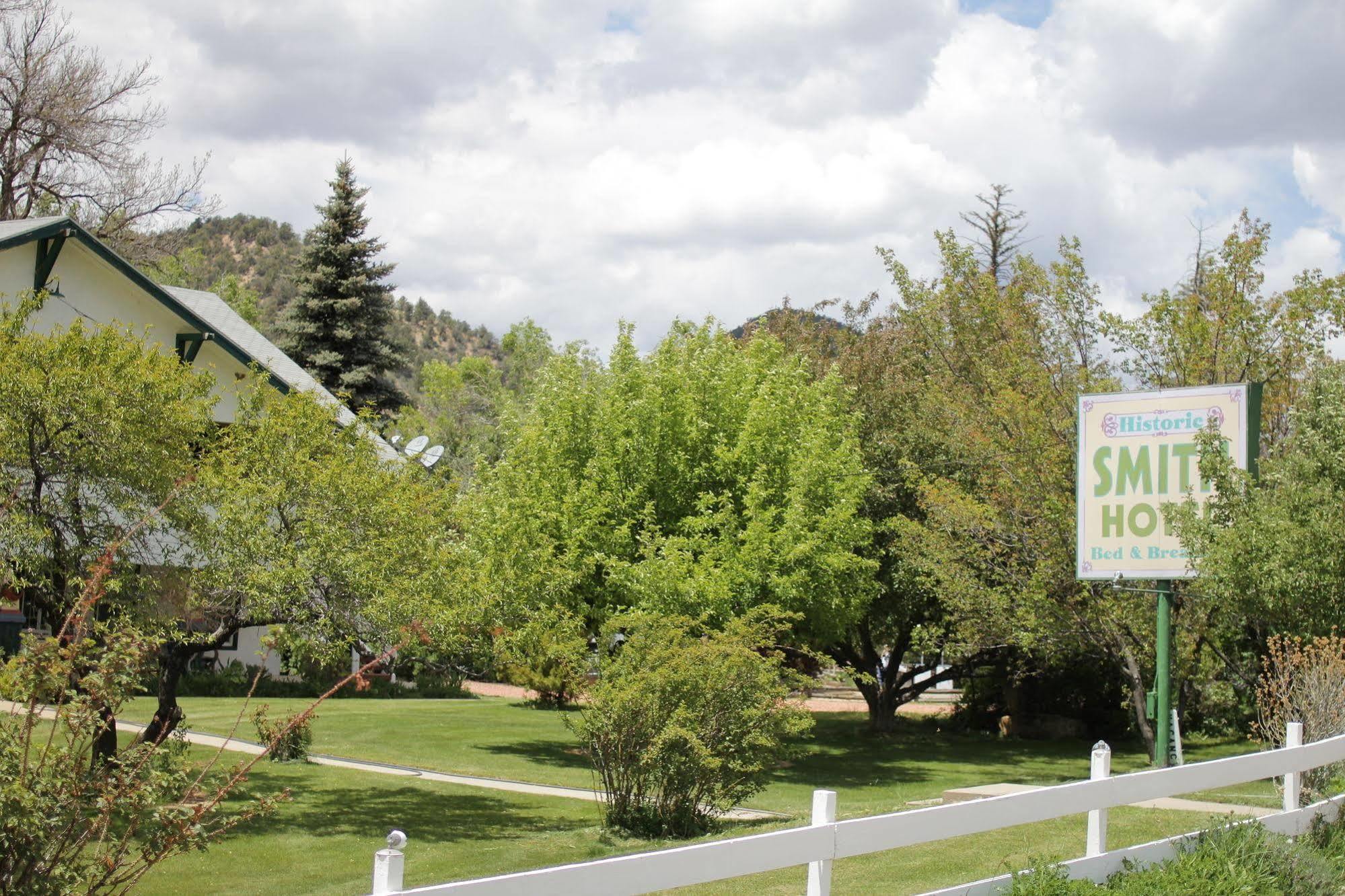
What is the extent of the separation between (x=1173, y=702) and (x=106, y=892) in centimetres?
1793

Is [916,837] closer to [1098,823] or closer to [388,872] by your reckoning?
[1098,823]

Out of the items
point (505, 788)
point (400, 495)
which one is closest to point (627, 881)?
point (400, 495)

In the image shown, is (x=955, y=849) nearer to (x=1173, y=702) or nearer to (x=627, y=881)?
(x=627, y=881)

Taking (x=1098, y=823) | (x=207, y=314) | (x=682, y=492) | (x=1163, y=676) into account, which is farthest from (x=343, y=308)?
(x=1098, y=823)

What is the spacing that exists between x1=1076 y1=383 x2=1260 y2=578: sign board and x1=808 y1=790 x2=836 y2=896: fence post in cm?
1049

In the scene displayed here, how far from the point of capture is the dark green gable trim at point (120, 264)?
21562 mm

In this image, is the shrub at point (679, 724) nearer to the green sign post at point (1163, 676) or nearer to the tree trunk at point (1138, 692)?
the green sign post at point (1163, 676)

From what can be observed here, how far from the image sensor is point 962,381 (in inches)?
969

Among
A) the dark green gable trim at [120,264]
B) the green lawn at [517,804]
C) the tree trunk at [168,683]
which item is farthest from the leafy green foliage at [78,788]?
the dark green gable trim at [120,264]

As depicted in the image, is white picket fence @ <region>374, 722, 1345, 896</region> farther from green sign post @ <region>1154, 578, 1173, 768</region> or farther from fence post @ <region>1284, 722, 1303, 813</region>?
green sign post @ <region>1154, 578, 1173, 768</region>

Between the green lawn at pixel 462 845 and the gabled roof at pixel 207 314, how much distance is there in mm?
4823

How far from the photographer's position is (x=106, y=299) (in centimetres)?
2397

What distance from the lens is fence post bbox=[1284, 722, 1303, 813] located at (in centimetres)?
966

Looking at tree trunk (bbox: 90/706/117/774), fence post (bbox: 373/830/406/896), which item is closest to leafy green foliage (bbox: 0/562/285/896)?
tree trunk (bbox: 90/706/117/774)
